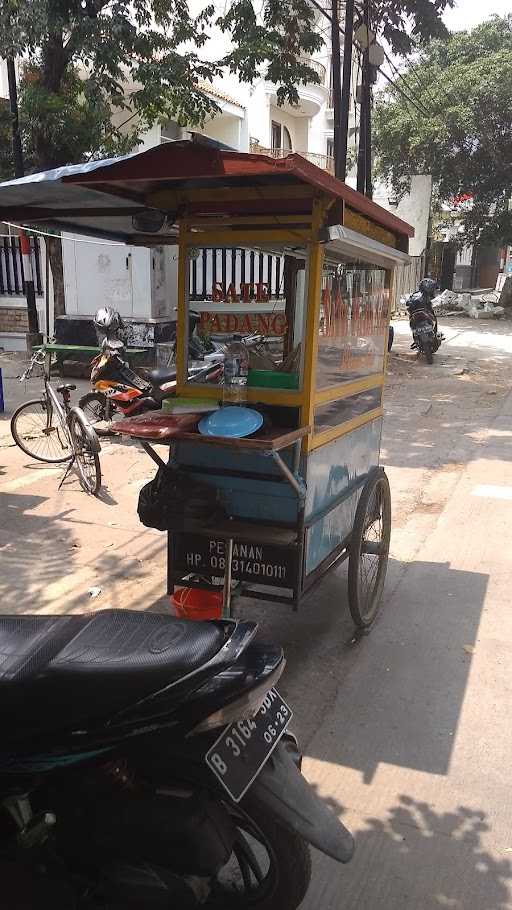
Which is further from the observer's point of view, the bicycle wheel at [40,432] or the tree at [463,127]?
the tree at [463,127]

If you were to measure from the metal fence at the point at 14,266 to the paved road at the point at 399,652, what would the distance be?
5.94m

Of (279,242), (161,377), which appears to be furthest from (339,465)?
(161,377)

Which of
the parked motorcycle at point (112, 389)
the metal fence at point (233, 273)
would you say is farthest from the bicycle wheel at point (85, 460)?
the metal fence at point (233, 273)

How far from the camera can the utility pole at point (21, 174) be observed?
944 cm

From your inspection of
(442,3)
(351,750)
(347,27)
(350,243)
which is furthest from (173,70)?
(351,750)

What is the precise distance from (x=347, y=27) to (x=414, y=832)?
10073 millimetres

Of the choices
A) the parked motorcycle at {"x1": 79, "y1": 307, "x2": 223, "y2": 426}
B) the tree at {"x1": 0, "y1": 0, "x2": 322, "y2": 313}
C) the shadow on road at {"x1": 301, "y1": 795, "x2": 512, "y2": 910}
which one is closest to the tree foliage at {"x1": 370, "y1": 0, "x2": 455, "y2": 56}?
the tree at {"x1": 0, "y1": 0, "x2": 322, "y2": 313}

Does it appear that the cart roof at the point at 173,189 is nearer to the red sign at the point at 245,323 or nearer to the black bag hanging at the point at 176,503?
the red sign at the point at 245,323

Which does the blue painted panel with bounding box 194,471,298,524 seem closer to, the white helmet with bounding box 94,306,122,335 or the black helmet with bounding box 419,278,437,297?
the white helmet with bounding box 94,306,122,335

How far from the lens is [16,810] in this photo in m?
1.68

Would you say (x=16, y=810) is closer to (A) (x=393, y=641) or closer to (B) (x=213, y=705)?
(B) (x=213, y=705)

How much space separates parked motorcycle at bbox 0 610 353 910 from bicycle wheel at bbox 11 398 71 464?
4.69 metres

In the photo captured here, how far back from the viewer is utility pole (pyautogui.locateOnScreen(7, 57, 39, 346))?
9.44 meters

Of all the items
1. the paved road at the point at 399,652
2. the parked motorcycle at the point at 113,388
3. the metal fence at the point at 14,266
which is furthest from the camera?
the metal fence at the point at 14,266
